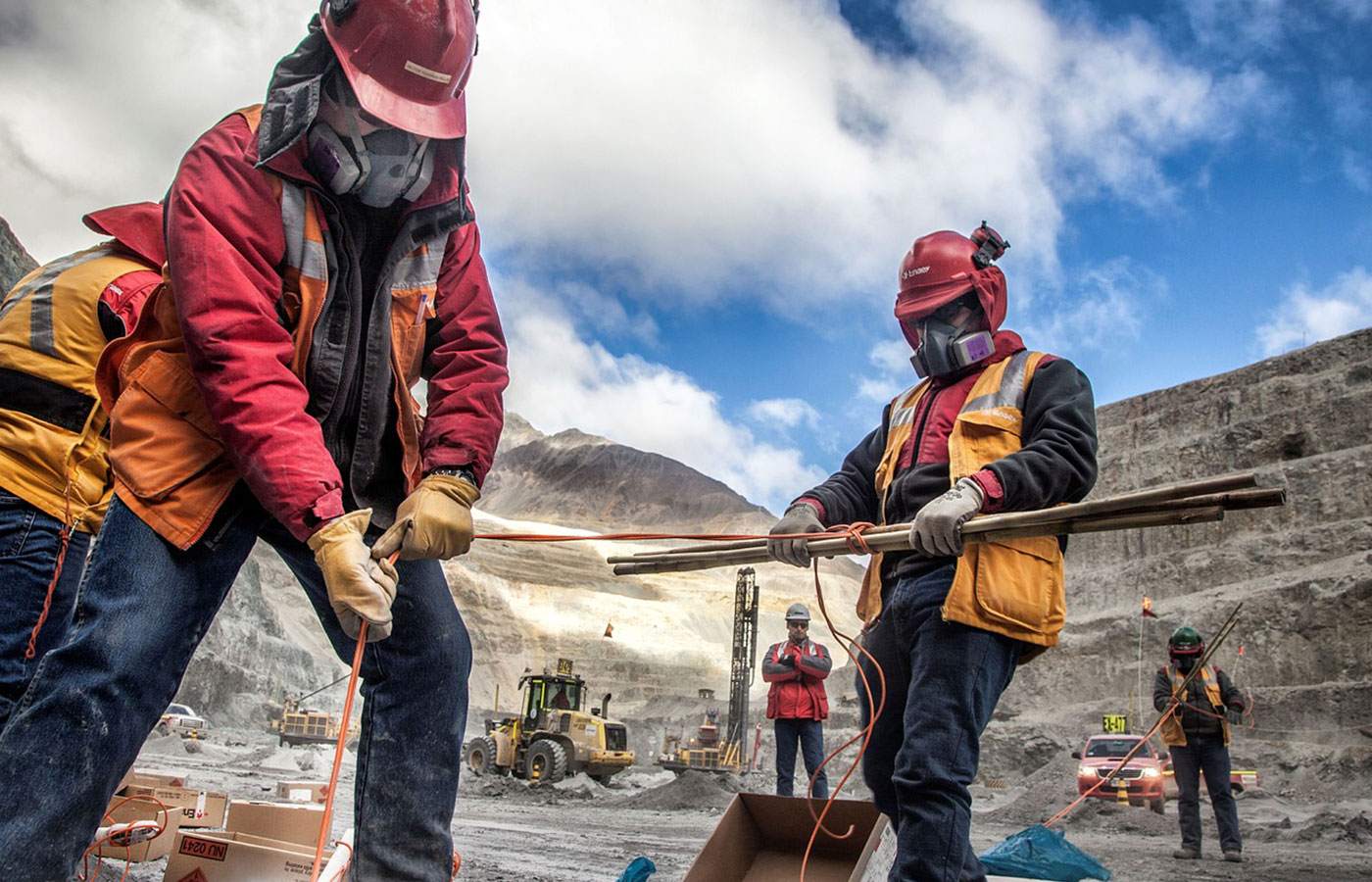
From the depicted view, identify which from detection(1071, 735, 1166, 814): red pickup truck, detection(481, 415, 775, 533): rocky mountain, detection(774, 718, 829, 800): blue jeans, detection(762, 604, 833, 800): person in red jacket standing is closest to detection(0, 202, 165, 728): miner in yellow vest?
detection(762, 604, 833, 800): person in red jacket standing

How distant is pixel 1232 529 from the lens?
71.8 feet

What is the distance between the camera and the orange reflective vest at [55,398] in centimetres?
228

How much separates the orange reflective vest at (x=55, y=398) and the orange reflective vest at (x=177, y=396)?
76cm

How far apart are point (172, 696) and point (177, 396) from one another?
0.50 metres

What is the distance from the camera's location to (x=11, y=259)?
50.8 ft

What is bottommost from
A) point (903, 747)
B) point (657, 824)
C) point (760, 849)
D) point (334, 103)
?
point (657, 824)

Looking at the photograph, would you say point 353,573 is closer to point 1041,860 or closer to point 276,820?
point 276,820

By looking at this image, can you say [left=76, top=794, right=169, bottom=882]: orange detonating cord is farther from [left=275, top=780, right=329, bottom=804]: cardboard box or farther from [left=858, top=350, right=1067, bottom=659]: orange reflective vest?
[left=858, top=350, right=1067, bottom=659]: orange reflective vest

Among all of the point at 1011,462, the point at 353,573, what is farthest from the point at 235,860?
the point at 1011,462

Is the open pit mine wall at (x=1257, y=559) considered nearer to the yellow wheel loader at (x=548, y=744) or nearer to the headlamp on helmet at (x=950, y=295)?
the yellow wheel loader at (x=548, y=744)

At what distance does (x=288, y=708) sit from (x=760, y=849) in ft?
70.8

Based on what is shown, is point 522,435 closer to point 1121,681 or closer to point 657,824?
point 1121,681

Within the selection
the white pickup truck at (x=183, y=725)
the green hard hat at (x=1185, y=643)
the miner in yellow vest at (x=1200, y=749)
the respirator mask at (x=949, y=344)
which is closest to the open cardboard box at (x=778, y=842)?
the respirator mask at (x=949, y=344)

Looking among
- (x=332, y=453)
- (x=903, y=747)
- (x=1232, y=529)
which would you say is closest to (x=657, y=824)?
(x=903, y=747)
